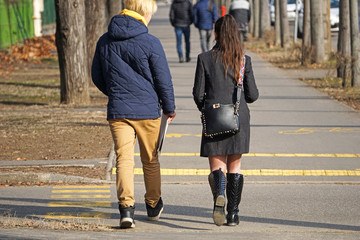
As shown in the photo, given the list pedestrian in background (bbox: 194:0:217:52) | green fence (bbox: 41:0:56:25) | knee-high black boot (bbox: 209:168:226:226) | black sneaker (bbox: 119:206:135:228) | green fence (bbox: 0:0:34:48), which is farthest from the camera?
green fence (bbox: 41:0:56:25)

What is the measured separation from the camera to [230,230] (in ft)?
20.4

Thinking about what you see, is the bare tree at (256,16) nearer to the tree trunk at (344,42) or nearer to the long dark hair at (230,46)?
the tree trunk at (344,42)

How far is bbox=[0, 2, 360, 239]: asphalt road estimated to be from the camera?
6215 millimetres

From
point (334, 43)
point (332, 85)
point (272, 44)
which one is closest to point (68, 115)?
point (332, 85)

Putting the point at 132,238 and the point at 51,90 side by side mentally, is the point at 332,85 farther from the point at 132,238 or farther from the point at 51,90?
the point at 132,238

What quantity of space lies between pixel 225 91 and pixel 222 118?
0.23m

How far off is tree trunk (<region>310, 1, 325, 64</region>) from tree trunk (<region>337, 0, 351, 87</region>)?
11.1 ft

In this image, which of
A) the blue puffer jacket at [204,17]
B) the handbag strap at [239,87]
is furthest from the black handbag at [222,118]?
the blue puffer jacket at [204,17]

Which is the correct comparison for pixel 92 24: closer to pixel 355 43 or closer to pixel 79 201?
pixel 355 43

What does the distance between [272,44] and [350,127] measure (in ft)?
61.6

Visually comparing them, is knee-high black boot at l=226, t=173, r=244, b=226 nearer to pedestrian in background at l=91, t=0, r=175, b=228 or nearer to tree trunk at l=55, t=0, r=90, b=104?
pedestrian in background at l=91, t=0, r=175, b=228

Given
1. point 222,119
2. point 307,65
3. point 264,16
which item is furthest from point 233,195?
point 264,16

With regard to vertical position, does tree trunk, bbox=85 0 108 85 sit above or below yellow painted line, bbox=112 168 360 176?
above

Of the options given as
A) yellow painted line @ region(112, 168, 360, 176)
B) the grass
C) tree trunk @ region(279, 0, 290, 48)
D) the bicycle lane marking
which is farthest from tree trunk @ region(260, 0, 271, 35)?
the bicycle lane marking
